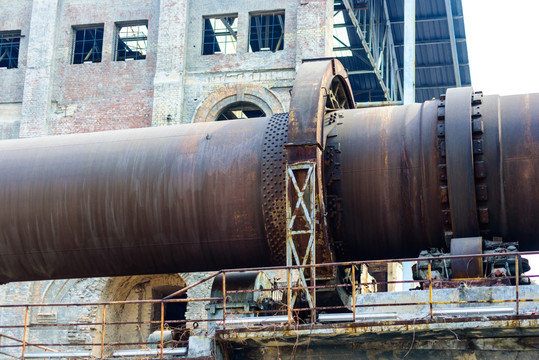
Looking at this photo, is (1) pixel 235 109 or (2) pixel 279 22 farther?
(2) pixel 279 22

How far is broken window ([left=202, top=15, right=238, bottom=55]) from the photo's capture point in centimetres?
2509

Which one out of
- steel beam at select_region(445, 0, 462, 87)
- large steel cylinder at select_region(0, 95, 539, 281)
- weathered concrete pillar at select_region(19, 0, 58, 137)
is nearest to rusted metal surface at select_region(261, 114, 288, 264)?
large steel cylinder at select_region(0, 95, 539, 281)

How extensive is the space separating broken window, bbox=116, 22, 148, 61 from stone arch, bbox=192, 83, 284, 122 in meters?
3.99

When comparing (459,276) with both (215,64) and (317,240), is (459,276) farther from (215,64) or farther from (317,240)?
(215,64)

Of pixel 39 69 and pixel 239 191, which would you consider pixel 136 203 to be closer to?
pixel 239 191

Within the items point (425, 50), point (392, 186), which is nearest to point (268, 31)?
point (425, 50)

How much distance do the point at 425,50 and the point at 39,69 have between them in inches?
599

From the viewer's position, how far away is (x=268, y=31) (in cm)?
2481

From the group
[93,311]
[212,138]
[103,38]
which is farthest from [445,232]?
[103,38]

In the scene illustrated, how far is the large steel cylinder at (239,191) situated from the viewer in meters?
9.43

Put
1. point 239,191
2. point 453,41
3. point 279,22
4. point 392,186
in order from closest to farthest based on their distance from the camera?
point 392,186 → point 239,191 → point 279,22 → point 453,41

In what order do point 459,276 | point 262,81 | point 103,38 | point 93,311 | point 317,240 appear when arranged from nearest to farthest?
point 459,276
point 317,240
point 93,311
point 262,81
point 103,38

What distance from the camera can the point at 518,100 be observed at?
979 centimetres

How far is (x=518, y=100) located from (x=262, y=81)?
45.9ft
